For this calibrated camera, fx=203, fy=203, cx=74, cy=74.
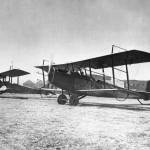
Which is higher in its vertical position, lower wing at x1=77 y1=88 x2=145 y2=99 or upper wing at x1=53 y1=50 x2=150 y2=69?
upper wing at x1=53 y1=50 x2=150 y2=69

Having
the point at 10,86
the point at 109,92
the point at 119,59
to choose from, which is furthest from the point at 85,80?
the point at 10,86

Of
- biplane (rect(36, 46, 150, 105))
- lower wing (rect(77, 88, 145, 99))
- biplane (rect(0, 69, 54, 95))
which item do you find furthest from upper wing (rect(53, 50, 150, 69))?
biplane (rect(0, 69, 54, 95))

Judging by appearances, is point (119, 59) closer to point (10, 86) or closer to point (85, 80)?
point (85, 80)

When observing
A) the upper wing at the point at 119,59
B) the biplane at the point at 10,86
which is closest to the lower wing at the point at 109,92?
the upper wing at the point at 119,59

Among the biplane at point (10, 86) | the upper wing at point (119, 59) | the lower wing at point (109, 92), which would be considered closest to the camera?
the upper wing at point (119, 59)

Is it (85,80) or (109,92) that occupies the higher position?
(85,80)

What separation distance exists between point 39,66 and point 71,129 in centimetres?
1131

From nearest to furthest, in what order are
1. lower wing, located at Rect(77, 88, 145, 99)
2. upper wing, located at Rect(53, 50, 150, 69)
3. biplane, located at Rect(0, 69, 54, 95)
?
upper wing, located at Rect(53, 50, 150, 69) → lower wing, located at Rect(77, 88, 145, 99) → biplane, located at Rect(0, 69, 54, 95)

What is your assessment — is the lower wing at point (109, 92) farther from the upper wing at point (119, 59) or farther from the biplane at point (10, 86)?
the biplane at point (10, 86)

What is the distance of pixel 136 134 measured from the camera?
4.11 meters

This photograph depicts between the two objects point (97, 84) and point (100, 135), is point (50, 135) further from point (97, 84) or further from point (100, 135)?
point (97, 84)

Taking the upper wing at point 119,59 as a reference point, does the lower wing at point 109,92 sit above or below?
below

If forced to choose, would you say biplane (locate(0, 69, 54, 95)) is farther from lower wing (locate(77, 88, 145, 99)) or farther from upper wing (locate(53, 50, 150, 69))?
lower wing (locate(77, 88, 145, 99))

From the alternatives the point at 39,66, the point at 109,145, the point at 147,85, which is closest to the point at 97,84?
the point at 147,85
